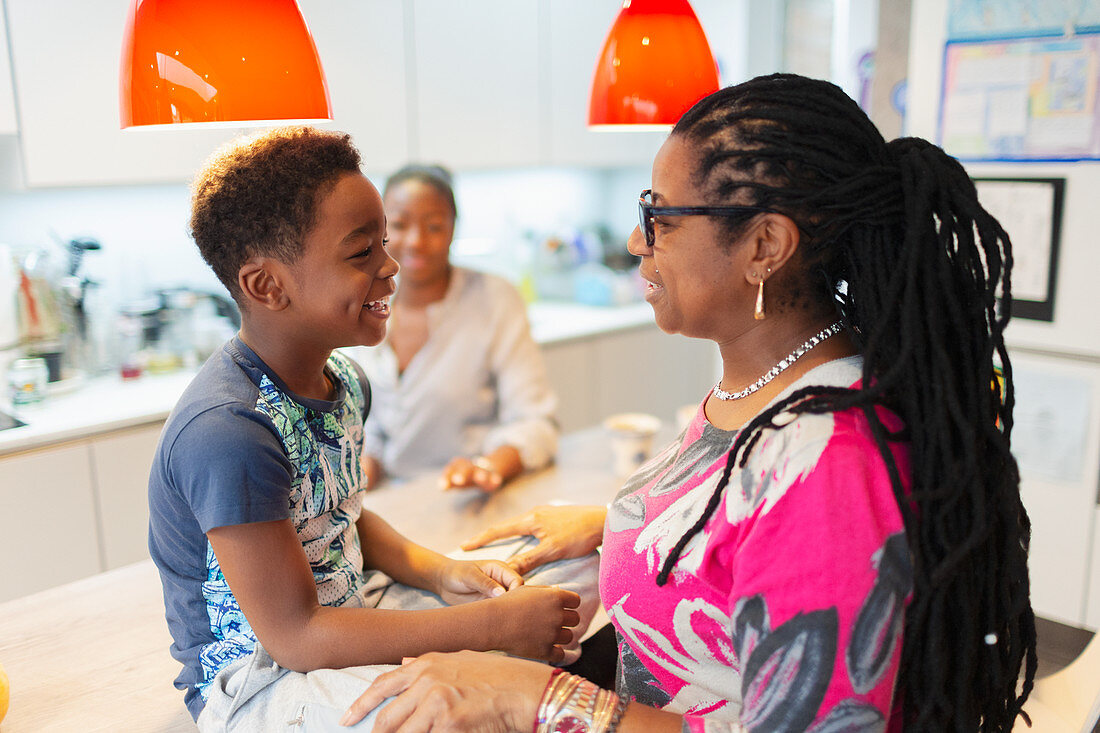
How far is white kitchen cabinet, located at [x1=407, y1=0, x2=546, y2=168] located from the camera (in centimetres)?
324

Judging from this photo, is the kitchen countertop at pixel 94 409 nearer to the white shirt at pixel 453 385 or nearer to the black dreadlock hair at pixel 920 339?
the white shirt at pixel 453 385

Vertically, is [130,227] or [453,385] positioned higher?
[130,227]

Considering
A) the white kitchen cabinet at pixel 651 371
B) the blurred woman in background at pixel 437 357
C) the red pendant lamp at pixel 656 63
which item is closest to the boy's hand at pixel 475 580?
the red pendant lamp at pixel 656 63

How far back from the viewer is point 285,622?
3.31ft

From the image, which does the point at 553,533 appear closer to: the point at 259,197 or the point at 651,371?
the point at 259,197

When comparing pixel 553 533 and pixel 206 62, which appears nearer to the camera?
pixel 206 62

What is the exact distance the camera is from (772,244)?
3.07ft

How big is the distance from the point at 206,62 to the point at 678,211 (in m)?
0.58

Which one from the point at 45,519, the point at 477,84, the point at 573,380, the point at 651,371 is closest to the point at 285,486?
the point at 45,519

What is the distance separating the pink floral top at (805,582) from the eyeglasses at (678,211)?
0.62ft

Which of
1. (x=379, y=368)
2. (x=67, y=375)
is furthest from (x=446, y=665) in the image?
(x=67, y=375)

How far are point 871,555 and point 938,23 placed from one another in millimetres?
2217

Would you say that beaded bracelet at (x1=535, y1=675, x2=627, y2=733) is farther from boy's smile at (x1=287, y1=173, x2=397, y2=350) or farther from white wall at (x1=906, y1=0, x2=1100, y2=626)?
white wall at (x1=906, y1=0, x2=1100, y2=626)

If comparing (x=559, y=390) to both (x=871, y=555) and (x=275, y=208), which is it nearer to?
(x=275, y=208)
